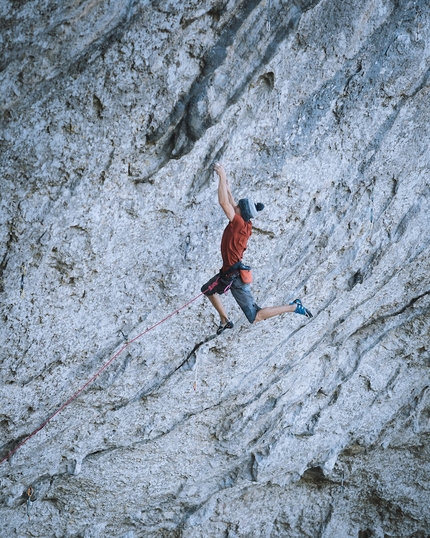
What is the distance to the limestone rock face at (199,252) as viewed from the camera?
6328 mm

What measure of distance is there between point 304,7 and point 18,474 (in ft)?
22.8

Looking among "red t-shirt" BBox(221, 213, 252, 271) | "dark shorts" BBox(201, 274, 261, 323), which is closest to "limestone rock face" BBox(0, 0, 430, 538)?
"dark shorts" BBox(201, 274, 261, 323)

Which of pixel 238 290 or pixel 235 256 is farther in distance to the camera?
pixel 238 290

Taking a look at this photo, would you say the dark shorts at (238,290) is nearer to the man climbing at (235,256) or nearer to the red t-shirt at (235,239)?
the man climbing at (235,256)

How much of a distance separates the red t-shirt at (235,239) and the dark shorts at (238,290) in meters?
0.20

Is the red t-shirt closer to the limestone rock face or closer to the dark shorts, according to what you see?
the dark shorts

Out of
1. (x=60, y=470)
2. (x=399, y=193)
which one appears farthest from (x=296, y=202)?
(x=60, y=470)

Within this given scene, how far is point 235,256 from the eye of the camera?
6.55m

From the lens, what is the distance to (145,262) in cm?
748

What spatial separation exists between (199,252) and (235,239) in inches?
53.7

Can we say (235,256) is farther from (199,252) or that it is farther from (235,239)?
(199,252)

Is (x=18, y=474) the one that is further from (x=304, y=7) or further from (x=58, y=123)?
(x=304, y=7)

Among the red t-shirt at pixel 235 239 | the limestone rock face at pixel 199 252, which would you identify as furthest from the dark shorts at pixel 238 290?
the limestone rock face at pixel 199 252

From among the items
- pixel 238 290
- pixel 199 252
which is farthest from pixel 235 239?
pixel 199 252
